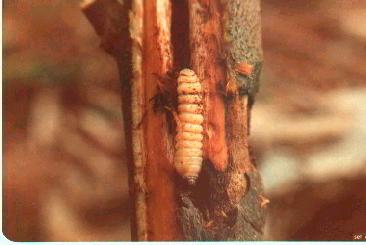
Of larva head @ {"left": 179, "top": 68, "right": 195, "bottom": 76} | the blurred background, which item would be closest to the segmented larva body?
larva head @ {"left": 179, "top": 68, "right": 195, "bottom": 76}

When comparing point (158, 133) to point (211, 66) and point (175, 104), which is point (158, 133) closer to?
point (175, 104)

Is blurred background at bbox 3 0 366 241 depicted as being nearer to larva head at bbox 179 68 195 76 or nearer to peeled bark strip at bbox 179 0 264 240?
peeled bark strip at bbox 179 0 264 240

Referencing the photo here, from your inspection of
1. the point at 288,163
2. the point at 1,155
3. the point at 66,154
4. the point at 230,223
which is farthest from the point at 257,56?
the point at 1,155

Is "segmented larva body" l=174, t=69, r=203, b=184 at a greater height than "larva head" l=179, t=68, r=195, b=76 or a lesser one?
lesser

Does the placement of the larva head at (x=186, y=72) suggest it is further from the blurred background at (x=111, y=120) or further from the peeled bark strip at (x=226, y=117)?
the blurred background at (x=111, y=120)

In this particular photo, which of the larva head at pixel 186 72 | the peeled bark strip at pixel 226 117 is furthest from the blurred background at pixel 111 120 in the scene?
the larva head at pixel 186 72
